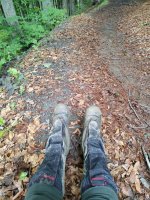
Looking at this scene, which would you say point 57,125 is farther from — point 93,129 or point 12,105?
point 12,105

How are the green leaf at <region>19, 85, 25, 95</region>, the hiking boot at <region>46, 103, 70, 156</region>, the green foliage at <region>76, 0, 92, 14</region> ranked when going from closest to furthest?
the hiking boot at <region>46, 103, 70, 156</region>, the green leaf at <region>19, 85, 25, 95</region>, the green foliage at <region>76, 0, 92, 14</region>

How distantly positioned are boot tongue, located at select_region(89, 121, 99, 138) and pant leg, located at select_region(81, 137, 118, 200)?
0.27 metres

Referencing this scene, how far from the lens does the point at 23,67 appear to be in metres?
5.83

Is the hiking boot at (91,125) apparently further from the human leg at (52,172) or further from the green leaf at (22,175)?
the green leaf at (22,175)

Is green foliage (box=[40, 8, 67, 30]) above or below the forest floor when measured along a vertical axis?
below

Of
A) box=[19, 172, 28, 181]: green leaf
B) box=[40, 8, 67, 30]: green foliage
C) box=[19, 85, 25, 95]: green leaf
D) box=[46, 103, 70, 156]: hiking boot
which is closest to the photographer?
box=[19, 172, 28, 181]: green leaf

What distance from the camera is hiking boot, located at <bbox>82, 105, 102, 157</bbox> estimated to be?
3.10 meters

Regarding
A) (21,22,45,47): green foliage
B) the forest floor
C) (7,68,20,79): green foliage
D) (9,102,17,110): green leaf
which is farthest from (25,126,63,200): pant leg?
(21,22,45,47): green foliage

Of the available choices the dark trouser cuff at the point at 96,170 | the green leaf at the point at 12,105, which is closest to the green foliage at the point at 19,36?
the green leaf at the point at 12,105

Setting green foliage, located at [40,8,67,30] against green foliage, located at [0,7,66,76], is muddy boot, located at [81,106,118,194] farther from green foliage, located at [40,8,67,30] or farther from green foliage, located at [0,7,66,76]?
green foliage, located at [40,8,67,30]

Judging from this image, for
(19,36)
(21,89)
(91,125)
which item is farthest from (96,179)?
(19,36)

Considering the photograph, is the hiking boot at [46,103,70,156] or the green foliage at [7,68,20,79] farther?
the green foliage at [7,68,20,79]

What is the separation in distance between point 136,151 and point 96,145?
87 cm

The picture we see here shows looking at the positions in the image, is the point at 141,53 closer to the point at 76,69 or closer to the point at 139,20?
the point at 76,69
